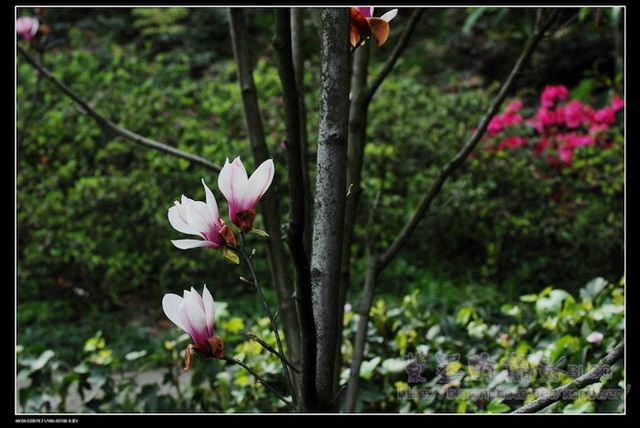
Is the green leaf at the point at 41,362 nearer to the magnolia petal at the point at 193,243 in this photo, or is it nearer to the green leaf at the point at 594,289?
the magnolia petal at the point at 193,243

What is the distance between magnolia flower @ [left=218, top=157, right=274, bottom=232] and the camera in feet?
2.66

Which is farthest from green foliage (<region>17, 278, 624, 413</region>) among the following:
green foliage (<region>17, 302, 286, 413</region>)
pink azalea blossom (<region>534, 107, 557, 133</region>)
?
pink azalea blossom (<region>534, 107, 557, 133</region>)

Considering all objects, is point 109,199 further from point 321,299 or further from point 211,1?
point 321,299

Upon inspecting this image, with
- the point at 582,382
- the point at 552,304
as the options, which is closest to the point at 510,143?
the point at 552,304

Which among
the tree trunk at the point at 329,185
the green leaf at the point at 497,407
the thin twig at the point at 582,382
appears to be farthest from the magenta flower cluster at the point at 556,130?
the tree trunk at the point at 329,185

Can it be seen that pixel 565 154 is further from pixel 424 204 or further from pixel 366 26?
pixel 366 26

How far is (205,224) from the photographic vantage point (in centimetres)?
83

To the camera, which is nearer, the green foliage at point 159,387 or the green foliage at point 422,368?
the green foliage at point 422,368

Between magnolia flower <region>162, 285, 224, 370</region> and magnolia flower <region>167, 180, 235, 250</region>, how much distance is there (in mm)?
60

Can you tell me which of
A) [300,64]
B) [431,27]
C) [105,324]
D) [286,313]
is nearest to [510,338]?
[286,313]

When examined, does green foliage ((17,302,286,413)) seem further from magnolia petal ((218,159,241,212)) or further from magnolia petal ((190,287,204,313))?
magnolia petal ((218,159,241,212))

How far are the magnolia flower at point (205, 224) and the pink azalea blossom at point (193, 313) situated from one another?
0.20ft

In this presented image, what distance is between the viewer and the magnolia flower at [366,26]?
0.93 metres

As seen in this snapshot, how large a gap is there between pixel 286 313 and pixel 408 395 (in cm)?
44
